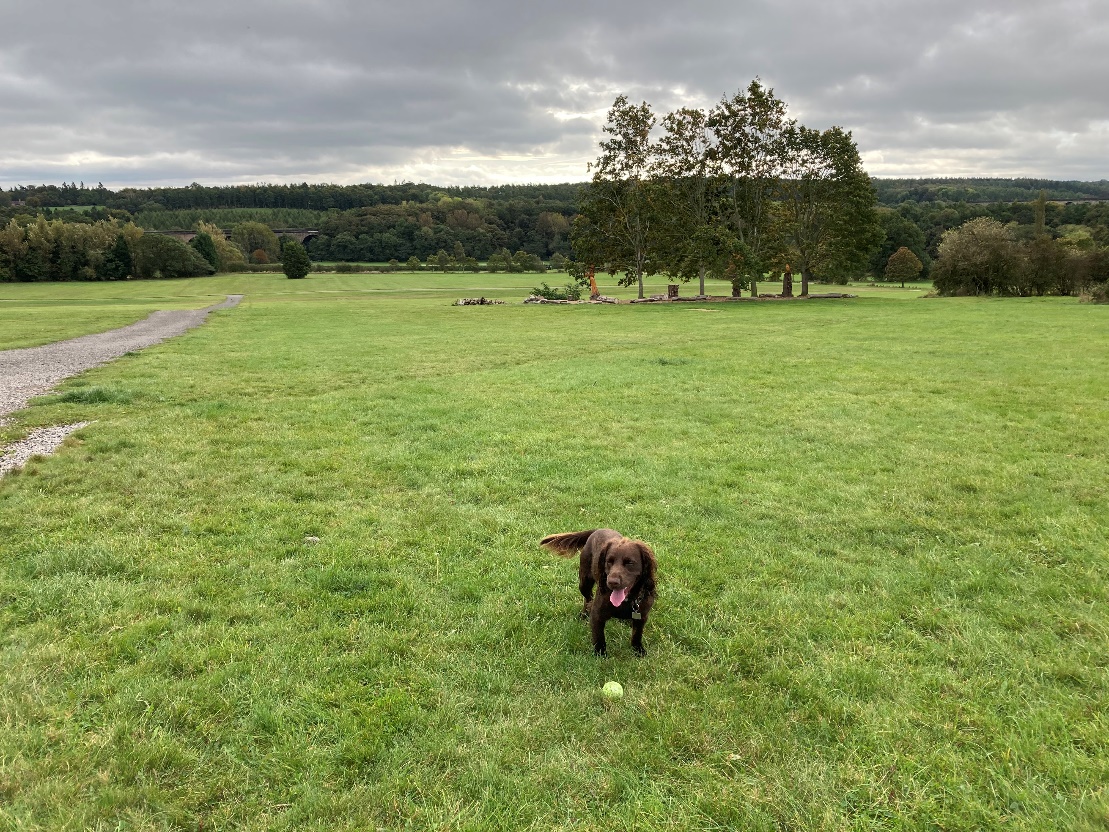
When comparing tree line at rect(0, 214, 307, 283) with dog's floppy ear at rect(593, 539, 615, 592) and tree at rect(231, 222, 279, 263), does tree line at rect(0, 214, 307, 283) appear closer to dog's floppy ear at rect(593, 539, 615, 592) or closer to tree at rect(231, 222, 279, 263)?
tree at rect(231, 222, 279, 263)

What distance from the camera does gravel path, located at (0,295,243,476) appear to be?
323 inches

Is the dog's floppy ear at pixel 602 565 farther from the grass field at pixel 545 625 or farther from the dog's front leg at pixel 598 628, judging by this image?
the grass field at pixel 545 625

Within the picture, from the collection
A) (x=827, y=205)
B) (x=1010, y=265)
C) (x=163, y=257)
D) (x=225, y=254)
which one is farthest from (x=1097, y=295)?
(x=225, y=254)

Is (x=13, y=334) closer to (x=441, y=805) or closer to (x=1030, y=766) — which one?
(x=441, y=805)

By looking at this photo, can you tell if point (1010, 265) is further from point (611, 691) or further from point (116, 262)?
point (116, 262)

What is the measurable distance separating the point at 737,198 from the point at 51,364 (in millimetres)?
42558

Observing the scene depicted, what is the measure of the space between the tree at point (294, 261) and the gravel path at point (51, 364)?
2330 inches

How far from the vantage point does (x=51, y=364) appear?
52.0 feet

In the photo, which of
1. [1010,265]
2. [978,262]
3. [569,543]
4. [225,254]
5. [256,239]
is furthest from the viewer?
[256,239]

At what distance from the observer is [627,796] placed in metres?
2.86

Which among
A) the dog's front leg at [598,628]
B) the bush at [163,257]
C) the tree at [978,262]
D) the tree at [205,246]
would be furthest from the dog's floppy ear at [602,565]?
the tree at [205,246]

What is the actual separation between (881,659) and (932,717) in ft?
1.77

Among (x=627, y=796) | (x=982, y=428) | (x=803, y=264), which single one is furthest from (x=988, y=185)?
(x=627, y=796)

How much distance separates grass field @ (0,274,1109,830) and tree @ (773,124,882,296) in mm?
37235
